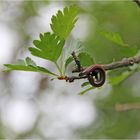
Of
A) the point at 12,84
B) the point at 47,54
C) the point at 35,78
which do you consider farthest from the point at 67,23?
the point at 12,84

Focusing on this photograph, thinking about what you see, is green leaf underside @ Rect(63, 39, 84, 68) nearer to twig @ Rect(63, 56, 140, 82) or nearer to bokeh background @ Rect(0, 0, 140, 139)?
twig @ Rect(63, 56, 140, 82)

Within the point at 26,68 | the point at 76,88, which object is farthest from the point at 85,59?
the point at 76,88

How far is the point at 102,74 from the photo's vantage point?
1.15 metres

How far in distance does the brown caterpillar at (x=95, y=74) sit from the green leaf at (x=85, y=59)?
74 mm

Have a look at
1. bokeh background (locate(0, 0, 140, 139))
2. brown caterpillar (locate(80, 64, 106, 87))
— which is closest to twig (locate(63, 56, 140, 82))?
brown caterpillar (locate(80, 64, 106, 87))

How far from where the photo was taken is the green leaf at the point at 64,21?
1.22 m

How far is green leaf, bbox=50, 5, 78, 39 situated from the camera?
1222mm

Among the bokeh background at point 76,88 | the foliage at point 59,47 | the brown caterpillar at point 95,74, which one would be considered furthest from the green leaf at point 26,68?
the bokeh background at point 76,88

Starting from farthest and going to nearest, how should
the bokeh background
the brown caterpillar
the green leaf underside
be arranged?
the bokeh background → the green leaf underside → the brown caterpillar

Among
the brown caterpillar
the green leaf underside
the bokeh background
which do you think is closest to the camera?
the brown caterpillar

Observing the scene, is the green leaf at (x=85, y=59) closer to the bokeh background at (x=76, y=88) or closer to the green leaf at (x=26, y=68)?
the green leaf at (x=26, y=68)

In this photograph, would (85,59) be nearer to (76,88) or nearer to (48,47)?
(48,47)

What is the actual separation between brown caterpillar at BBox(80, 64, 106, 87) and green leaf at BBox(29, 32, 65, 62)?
11 centimetres

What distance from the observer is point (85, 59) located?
1.23 meters
